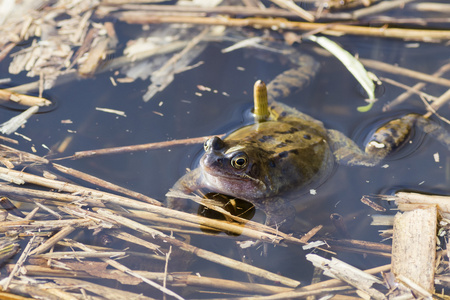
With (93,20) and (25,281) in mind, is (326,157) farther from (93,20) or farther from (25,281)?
(93,20)

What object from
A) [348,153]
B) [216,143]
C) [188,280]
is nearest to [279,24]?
[348,153]

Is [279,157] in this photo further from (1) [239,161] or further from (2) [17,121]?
(2) [17,121]

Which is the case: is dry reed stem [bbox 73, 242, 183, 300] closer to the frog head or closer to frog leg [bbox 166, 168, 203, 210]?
frog leg [bbox 166, 168, 203, 210]

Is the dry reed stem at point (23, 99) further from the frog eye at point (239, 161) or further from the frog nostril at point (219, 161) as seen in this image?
the frog eye at point (239, 161)

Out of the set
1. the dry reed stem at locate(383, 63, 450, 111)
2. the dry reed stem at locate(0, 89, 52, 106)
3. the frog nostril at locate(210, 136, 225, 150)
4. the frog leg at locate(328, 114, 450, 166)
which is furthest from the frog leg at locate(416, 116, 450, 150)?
the dry reed stem at locate(0, 89, 52, 106)

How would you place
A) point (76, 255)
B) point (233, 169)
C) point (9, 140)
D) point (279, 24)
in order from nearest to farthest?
point (76, 255) → point (233, 169) → point (9, 140) → point (279, 24)

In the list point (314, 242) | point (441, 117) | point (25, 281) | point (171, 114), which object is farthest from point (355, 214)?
point (25, 281)

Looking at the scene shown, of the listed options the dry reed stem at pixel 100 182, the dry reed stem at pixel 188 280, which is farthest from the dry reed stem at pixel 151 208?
the dry reed stem at pixel 188 280
